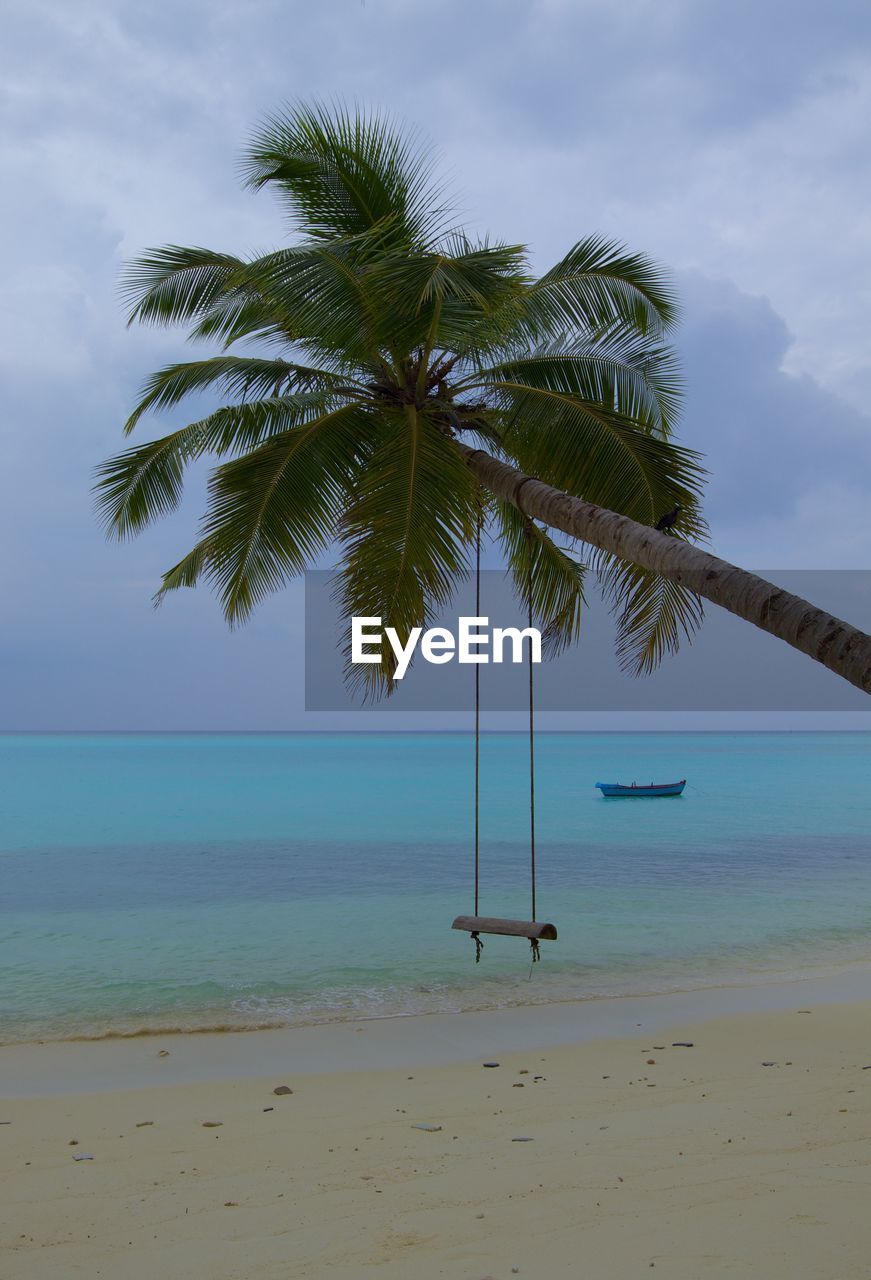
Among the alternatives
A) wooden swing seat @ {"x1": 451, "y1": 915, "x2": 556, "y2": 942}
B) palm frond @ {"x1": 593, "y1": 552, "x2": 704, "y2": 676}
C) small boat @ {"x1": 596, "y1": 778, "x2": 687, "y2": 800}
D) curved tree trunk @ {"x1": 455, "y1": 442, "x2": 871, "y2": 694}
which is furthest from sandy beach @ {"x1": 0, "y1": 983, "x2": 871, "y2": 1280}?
small boat @ {"x1": 596, "y1": 778, "x2": 687, "y2": 800}

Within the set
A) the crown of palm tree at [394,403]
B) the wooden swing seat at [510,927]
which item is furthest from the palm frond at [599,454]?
the wooden swing seat at [510,927]

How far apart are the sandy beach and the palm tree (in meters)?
2.73

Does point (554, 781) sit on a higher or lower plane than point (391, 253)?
lower

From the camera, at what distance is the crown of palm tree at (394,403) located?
18.8 ft

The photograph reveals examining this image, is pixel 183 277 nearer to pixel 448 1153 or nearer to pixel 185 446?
pixel 185 446

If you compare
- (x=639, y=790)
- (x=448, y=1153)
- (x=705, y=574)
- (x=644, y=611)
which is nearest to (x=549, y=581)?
(x=644, y=611)

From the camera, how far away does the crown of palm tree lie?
5738 millimetres

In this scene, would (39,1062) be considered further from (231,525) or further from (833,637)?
(833,637)

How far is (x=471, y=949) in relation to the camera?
437 inches

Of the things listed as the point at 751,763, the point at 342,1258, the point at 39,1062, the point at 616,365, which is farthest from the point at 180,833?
the point at 751,763

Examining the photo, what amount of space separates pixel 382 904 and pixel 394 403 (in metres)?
9.67

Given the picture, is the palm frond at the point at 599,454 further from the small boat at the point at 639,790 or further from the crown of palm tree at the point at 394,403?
the small boat at the point at 639,790

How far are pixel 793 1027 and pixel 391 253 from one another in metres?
6.05

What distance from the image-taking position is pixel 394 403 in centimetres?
682
